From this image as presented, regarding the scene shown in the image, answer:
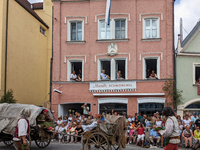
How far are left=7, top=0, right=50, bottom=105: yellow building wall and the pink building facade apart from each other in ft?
11.2

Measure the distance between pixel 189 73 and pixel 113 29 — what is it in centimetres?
643

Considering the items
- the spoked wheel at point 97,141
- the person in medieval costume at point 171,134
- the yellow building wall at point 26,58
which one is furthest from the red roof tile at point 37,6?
the person in medieval costume at point 171,134

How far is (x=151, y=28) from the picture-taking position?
69.1ft

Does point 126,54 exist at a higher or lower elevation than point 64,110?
higher

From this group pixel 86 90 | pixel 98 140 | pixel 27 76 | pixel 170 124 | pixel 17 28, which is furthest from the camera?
pixel 27 76

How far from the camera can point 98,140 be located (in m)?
11.5

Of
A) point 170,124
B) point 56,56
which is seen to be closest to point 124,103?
point 56,56

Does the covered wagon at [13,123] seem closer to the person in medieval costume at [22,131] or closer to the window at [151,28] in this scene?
the person in medieval costume at [22,131]

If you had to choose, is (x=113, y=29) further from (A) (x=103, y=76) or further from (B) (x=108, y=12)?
(A) (x=103, y=76)

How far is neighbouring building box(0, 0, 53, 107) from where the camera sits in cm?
2173

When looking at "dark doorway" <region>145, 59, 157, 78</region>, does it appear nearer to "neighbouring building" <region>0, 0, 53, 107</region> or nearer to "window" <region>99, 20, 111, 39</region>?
"window" <region>99, 20, 111, 39</region>

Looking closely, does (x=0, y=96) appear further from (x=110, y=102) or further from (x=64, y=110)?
(x=110, y=102)

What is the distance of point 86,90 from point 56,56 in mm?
3632

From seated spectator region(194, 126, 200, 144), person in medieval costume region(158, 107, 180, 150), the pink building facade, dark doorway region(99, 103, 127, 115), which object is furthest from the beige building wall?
person in medieval costume region(158, 107, 180, 150)
